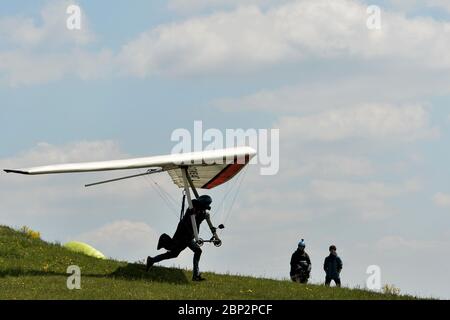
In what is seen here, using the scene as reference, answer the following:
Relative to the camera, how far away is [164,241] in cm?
2594

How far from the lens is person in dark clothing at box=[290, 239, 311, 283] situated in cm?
2964

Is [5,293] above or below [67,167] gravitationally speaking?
below

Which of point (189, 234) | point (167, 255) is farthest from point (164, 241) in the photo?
point (189, 234)

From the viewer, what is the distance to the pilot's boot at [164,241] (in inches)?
1018

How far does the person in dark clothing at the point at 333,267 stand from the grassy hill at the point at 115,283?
10.5ft

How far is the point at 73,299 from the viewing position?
2116cm

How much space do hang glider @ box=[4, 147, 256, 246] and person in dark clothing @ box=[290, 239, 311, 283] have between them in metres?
3.73

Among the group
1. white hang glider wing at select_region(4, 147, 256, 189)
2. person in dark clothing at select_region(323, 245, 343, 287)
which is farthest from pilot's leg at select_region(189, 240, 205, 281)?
person in dark clothing at select_region(323, 245, 343, 287)

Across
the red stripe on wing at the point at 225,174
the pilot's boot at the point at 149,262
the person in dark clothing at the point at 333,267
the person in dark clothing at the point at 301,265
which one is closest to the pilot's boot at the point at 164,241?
the pilot's boot at the point at 149,262

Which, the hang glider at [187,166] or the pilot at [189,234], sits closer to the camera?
the hang glider at [187,166]

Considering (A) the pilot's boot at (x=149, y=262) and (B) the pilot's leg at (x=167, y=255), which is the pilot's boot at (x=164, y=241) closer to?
(B) the pilot's leg at (x=167, y=255)
